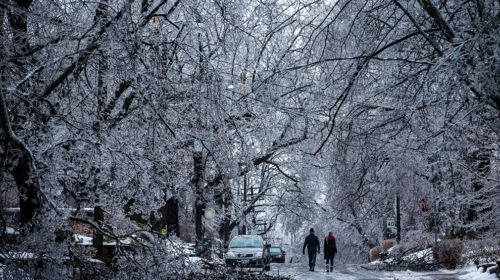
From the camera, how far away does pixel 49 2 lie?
8383mm

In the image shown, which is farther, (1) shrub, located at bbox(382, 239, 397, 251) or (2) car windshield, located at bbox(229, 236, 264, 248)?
(1) shrub, located at bbox(382, 239, 397, 251)

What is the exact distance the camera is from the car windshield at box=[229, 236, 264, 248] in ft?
82.5

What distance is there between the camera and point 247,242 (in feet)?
83.9

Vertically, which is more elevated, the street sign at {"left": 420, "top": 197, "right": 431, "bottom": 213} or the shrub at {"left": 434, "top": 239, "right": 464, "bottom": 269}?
the street sign at {"left": 420, "top": 197, "right": 431, "bottom": 213}

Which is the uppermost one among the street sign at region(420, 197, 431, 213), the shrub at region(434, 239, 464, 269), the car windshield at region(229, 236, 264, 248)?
the street sign at region(420, 197, 431, 213)

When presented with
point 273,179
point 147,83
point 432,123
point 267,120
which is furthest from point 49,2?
point 273,179

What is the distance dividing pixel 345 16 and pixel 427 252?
17.8 m

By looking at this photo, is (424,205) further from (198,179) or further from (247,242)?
Result: (198,179)

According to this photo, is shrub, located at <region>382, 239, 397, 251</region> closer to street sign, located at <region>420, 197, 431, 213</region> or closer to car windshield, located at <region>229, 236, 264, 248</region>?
street sign, located at <region>420, 197, 431, 213</region>

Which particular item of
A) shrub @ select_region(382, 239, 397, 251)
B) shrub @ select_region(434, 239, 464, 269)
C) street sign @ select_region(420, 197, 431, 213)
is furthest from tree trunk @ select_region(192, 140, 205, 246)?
shrub @ select_region(382, 239, 397, 251)

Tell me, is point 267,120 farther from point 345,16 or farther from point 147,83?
point 147,83

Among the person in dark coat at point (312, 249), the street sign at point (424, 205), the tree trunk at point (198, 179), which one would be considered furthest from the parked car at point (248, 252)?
the street sign at point (424, 205)

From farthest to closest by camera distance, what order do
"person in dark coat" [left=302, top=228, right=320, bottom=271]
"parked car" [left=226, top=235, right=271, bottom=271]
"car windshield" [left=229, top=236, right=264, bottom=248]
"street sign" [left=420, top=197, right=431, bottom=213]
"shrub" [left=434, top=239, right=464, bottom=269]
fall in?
"car windshield" [left=229, top=236, right=264, bottom=248], "street sign" [left=420, top=197, right=431, bottom=213], "person in dark coat" [left=302, top=228, right=320, bottom=271], "parked car" [left=226, top=235, right=271, bottom=271], "shrub" [left=434, top=239, right=464, bottom=269]

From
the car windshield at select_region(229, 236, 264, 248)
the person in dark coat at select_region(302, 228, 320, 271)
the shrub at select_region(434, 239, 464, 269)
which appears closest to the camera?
the shrub at select_region(434, 239, 464, 269)
